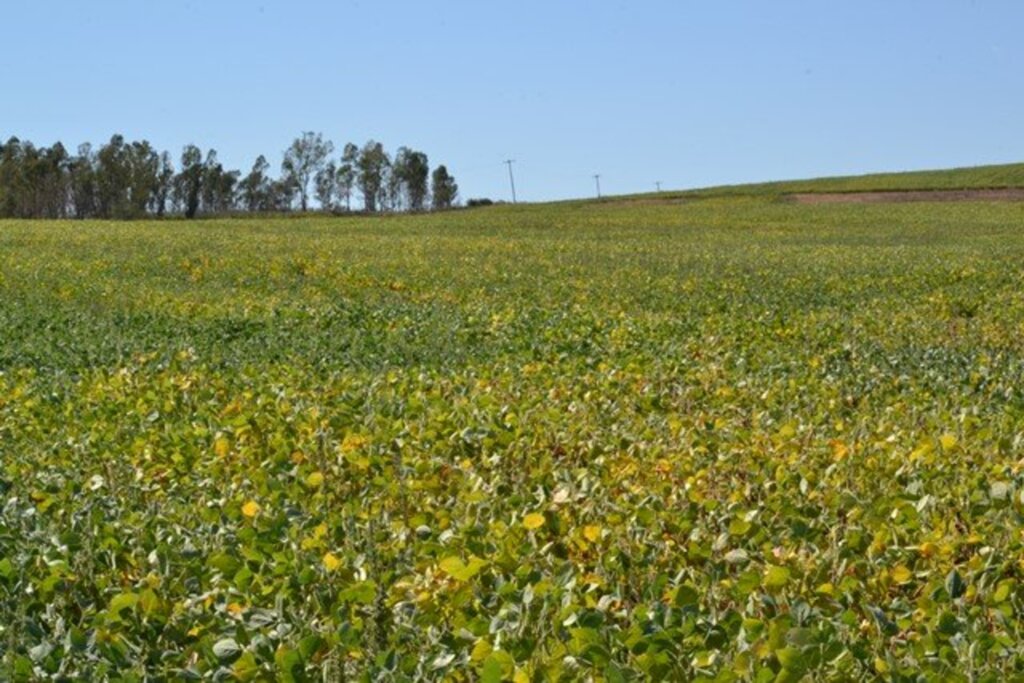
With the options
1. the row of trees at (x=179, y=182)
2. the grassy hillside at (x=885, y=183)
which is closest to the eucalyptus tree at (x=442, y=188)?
the row of trees at (x=179, y=182)

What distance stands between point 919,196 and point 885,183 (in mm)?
11506

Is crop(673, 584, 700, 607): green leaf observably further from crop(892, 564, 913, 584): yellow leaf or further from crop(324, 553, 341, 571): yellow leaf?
crop(324, 553, 341, 571): yellow leaf

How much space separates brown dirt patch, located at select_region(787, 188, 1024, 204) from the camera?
82.3 m

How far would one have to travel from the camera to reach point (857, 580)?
5320mm

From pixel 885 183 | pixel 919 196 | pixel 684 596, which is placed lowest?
pixel 684 596

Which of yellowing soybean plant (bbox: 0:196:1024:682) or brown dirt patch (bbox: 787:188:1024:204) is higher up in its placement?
brown dirt patch (bbox: 787:188:1024:204)

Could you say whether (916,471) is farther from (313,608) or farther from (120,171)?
(120,171)

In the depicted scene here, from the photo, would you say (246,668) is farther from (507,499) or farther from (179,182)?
(179,182)

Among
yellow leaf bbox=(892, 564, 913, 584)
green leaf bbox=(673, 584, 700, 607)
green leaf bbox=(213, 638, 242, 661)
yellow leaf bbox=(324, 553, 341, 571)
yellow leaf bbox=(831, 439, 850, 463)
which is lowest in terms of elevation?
yellow leaf bbox=(892, 564, 913, 584)

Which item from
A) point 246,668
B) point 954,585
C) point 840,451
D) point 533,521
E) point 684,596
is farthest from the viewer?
point 840,451

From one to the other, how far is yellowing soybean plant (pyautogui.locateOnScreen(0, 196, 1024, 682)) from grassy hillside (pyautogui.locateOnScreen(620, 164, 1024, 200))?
76480 millimetres

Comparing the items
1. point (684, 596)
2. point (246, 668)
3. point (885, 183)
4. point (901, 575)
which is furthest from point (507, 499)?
point (885, 183)

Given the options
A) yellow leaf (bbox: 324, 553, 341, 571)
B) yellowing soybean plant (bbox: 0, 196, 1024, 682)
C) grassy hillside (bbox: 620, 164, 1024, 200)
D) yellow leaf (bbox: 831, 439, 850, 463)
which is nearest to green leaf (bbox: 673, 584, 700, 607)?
yellowing soybean plant (bbox: 0, 196, 1024, 682)

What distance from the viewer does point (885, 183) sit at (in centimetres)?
9681
